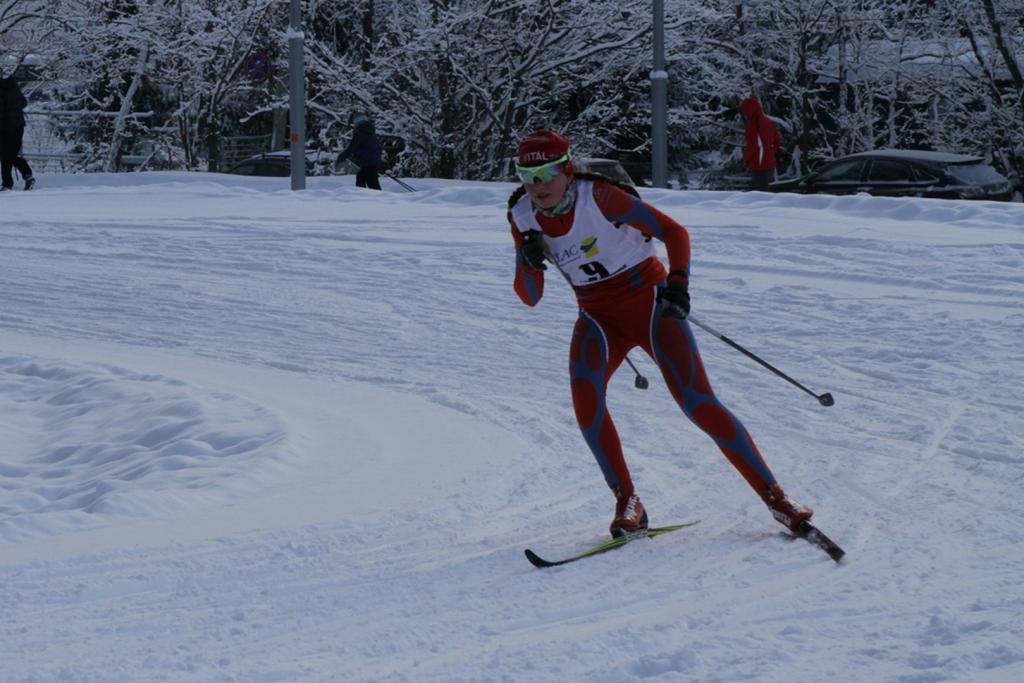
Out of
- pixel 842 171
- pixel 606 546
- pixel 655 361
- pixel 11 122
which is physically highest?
pixel 11 122

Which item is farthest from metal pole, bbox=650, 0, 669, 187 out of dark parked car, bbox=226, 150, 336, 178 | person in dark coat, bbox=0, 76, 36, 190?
person in dark coat, bbox=0, 76, 36, 190

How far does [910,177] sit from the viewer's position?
1866cm

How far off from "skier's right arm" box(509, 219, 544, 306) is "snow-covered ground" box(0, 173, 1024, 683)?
3.01 ft

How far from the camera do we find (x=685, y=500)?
6117mm

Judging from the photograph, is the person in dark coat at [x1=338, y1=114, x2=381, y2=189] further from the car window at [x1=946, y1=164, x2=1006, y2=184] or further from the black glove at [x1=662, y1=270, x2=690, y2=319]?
the black glove at [x1=662, y1=270, x2=690, y2=319]

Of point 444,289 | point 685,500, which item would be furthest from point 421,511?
point 444,289

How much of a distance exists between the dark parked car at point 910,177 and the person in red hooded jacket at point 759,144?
3.45ft

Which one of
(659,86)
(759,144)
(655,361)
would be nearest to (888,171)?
(759,144)

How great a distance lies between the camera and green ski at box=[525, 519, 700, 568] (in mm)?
5093

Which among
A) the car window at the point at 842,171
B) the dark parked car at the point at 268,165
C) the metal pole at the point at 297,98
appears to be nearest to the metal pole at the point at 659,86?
the car window at the point at 842,171

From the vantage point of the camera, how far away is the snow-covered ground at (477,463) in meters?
4.26

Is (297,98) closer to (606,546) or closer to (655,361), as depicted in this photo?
(655,361)

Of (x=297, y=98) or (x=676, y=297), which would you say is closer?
(x=676, y=297)

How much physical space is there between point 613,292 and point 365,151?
45.2 feet
